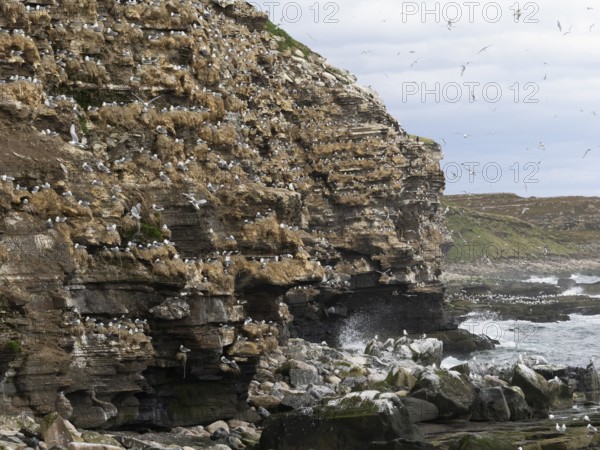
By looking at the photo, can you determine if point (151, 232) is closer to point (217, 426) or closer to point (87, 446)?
point (217, 426)

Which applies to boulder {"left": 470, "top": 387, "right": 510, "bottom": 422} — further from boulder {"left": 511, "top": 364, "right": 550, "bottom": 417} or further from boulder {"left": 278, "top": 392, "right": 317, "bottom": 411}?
boulder {"left": 278, "top": 392, "right": 317, "bottom": 411}

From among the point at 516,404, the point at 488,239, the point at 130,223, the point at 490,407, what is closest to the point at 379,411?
the point at 490,407

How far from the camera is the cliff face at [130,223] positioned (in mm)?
32344

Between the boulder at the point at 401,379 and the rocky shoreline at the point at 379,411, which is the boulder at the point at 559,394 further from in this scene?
the boulder at the point at 401,379

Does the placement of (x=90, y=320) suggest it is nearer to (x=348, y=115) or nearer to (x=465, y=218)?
A: (x=348, y=115)

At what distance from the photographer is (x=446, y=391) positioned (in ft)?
145

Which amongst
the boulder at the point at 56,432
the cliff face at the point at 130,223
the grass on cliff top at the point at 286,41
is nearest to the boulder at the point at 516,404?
the cliff face at the point at 130,223

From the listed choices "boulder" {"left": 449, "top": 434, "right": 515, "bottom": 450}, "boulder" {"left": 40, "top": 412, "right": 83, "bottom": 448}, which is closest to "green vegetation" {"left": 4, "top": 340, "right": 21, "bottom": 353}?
"boulder" {"left": 40, "top": 412, "right": 83, "bottom": 448}

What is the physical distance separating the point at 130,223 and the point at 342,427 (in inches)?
335

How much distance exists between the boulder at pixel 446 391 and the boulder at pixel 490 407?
0.32 meters

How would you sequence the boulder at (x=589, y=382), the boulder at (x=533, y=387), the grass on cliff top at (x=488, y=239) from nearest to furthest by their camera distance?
the boulder at (x=533, y=387) < the boulder at (x=589, y=382) < the grass on cliff top at (x=488, y=239)

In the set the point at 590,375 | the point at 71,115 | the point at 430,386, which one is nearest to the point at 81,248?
the point at 71,115

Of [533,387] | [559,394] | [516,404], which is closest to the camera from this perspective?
[516,404]

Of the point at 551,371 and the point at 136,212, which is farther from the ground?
the point at 136,212
